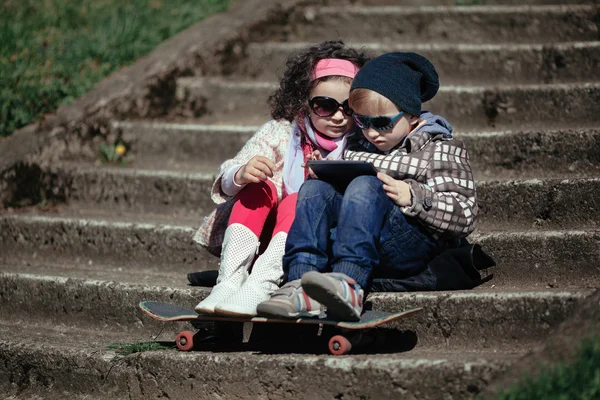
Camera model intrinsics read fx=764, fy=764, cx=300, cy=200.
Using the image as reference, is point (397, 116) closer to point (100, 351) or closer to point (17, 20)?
point (100, 351)

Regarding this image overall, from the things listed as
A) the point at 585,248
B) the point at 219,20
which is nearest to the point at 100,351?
the point at 585,248

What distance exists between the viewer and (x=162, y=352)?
312 centimetres

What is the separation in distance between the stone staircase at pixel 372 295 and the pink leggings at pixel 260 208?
1.45ft


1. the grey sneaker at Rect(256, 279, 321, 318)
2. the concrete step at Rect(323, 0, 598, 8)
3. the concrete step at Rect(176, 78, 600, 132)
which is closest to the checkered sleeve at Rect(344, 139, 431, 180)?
the grey sneaker at Rect(256, 279, 321, 318)

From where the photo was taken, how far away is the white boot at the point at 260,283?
292 cm

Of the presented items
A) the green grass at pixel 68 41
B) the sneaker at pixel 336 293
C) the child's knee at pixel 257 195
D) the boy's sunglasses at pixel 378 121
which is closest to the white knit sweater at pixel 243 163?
the child's knee at pixel 257 195

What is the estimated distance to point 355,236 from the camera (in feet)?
9.52

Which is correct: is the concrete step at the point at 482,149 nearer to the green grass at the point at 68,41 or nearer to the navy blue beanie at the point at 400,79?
the green grass at the point at 68,41

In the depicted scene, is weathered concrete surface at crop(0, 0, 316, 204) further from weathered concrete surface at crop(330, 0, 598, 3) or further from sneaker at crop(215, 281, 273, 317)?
sneaker at crop(215, 281, 273, 317)

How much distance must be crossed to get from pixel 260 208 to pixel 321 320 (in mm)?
705

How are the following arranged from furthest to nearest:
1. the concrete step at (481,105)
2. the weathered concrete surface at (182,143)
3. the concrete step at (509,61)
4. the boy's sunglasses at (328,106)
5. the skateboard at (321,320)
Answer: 1. the weathered concrete surface at (182,143)
2. the concrete step at (509,61)
3. the concrete step at (481,105)
4. the boy's sunglasses at (328,106)
5. the skateboard at (321,320)

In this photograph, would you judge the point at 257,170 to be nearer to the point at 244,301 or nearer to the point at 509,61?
the point at 244,301

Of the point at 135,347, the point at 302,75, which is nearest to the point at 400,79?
the point at 302,75

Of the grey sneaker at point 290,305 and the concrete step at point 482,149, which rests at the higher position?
the concrete step at point 482,149
